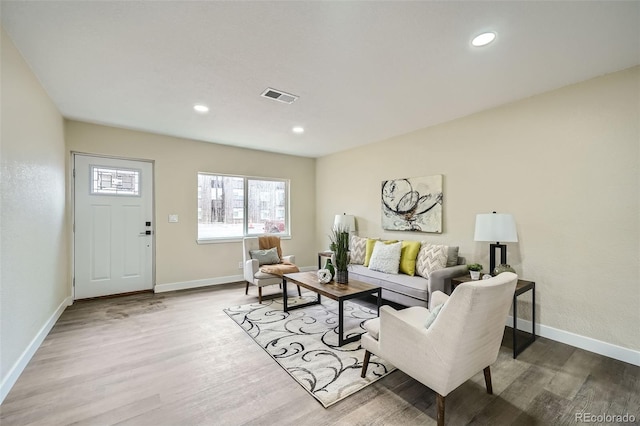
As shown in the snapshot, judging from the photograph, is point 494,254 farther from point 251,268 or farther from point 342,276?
point 251,268

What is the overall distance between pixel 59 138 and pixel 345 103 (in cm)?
360

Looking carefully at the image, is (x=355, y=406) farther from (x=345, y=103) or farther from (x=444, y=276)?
(x=345, y=103)

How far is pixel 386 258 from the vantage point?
3865 mm

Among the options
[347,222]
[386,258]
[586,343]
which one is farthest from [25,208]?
[586,343]

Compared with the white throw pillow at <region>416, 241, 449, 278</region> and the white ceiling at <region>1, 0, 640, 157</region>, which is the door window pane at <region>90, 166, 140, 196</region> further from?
the white throw pillow at <region>416, 241, 449, 278</region>

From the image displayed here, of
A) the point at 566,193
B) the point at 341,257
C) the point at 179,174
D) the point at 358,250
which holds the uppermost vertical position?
the point at 179,174

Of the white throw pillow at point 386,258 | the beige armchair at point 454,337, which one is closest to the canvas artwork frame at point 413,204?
the white throw pillow at point 386,258

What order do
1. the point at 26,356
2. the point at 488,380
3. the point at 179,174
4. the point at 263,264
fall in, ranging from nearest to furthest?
1. the point at 488,380
2. the point at 26,356
3. the point at 263,264
4. the point at 179,174

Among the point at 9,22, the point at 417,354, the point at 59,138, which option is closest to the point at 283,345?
the point at 417,354

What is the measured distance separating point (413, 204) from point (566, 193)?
5.75 feet

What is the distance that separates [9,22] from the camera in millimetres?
1872

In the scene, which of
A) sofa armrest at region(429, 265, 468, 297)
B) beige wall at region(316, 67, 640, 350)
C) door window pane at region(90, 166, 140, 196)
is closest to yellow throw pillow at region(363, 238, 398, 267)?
beige wall at region(316, 67, 640, 350)

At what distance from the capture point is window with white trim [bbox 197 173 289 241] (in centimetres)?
501

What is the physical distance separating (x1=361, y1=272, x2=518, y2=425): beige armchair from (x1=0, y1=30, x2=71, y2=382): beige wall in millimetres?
2730
